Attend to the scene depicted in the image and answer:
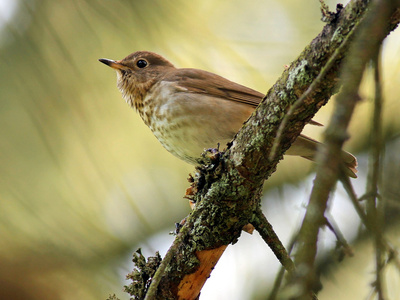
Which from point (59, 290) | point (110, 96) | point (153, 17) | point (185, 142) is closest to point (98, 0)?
point (153, 17)

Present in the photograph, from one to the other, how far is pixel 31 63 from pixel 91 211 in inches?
36.9

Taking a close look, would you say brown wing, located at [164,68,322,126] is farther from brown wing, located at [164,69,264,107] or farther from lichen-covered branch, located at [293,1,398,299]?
lichen-covered branch, located at [293,1,398,299]

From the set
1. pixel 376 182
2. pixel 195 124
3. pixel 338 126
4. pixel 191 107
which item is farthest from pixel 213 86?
pixel 338 126

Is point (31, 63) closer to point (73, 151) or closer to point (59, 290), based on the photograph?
point (73, 151)

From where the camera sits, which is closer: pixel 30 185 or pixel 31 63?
pixel 31 63

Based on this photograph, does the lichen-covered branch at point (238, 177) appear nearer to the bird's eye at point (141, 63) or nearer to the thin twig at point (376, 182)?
the thin twig at point (376, 182)

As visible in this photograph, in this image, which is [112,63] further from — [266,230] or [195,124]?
[266,230]

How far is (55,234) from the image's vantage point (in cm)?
295

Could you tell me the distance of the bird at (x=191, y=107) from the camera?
3.36m

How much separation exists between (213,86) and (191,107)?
0.28 meters

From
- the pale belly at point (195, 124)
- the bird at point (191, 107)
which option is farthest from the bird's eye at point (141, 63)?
the pale belly at point (195, 124)

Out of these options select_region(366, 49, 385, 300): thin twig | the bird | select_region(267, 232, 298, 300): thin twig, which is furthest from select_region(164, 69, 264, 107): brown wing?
select_region(267, 232, 298, 300): thin twig

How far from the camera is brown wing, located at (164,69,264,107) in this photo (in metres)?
3.43

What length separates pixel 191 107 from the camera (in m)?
3.46
